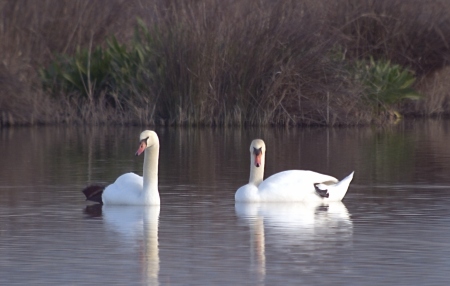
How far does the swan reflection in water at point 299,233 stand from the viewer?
8398 millimetres

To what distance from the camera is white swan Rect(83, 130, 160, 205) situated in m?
11.5

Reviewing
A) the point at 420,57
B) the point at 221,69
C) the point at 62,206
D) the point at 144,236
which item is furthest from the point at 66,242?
the point at 420,57

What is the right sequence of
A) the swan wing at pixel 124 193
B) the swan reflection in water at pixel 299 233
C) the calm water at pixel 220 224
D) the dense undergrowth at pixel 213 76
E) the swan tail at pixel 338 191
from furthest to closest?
the dense undergrowth at pixel 213 76, the swan tail at pixel 338 191, the swan wing at pixel 124 193, the swan reflection in water at pixel 299 233, the calm water at pixel 220 224

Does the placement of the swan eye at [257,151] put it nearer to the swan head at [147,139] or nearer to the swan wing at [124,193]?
the swan head at [147,139]

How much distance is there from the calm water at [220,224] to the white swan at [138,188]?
15 centimetres

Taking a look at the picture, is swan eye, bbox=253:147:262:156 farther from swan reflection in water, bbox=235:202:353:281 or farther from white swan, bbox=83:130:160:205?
white swan, bbox=83:130:160:205

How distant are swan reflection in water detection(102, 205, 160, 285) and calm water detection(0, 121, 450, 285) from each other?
1 cm

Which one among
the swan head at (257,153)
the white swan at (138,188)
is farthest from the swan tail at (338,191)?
the white swan at (138,188)

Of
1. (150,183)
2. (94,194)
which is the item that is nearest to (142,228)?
(150,183)

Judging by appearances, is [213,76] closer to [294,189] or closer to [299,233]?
[294,189]

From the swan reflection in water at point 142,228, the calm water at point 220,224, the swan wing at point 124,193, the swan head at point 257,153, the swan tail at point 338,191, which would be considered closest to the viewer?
the calm water at point 220,224

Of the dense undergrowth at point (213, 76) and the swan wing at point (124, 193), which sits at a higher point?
the dense undergrowth at point (213, 76)

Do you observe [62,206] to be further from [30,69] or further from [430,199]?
[30,69]

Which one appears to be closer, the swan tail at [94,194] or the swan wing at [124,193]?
the swan wing at [124,193]
